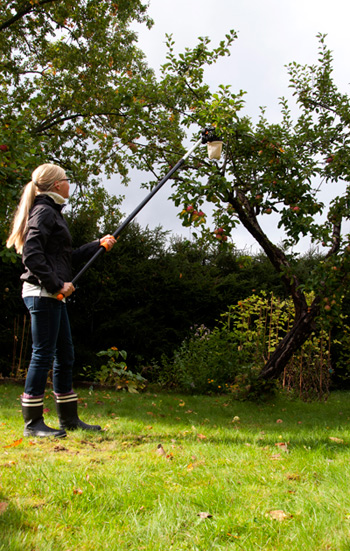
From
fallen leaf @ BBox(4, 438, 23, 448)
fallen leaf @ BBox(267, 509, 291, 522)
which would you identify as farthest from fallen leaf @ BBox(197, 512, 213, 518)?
fallen leaf @ BBox(4, 438, 23, 448)

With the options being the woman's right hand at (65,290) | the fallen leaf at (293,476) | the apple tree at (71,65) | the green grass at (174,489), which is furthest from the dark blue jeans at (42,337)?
the apple tree at (71,65)

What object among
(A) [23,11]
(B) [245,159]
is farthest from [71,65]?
(B) [245,159]

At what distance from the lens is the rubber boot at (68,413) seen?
10.5ft

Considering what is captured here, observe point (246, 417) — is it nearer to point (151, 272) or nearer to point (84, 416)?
point (84, 416)

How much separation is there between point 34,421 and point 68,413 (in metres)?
0.30

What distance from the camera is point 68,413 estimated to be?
3.23m

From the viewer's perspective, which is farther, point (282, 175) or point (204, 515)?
point (282, 175)

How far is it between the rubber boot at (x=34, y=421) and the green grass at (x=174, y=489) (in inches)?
3.4

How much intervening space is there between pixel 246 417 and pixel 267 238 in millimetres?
2594

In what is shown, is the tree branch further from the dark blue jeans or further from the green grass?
the green grass

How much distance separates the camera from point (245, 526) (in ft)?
5.41

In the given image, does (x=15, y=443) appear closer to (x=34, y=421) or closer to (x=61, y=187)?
(x=34, y=421)

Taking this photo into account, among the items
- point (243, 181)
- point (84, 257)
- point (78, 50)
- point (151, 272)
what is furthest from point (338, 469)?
point (78, 50)

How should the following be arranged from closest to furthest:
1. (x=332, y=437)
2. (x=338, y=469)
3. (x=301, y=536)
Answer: (x=301, y=536) → (x=338, y=469) → (x=332, y=437)
